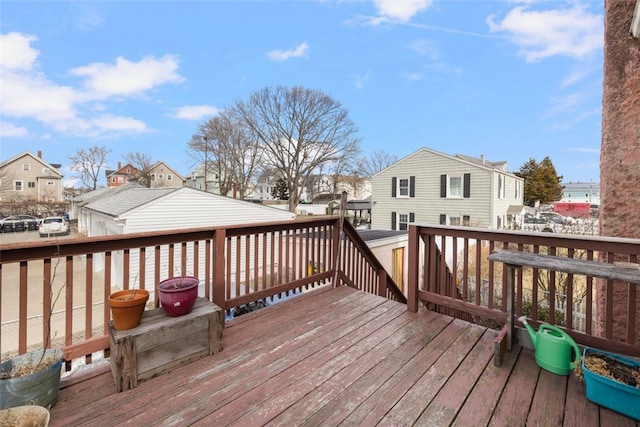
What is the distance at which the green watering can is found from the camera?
1.95m

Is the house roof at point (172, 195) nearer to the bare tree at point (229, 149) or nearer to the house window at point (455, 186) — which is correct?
the house window at point (455, 186)

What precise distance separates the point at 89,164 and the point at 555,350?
38.8 metres

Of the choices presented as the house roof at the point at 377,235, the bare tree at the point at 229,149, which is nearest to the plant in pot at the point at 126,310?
the house roof at the point at 377,235

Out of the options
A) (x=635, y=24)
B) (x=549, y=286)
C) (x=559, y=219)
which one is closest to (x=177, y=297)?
(x=549, y=286)

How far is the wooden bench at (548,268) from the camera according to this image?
1663 mm

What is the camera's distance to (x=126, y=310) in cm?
183

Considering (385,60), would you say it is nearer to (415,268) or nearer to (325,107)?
(325,107)

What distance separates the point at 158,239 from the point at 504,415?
8.74 ft

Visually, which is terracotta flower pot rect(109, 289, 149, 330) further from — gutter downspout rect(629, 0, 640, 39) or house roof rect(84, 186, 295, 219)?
house roof rect(84, 186, 295, 219)

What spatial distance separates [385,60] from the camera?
43.7 feet

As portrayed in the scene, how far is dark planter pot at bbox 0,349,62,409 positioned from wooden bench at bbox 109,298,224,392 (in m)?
0.27

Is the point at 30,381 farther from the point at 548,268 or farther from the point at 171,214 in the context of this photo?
the point at 171,214

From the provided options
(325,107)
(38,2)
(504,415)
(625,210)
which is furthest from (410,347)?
(325,107)

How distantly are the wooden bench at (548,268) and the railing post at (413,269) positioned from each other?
0.83 m
